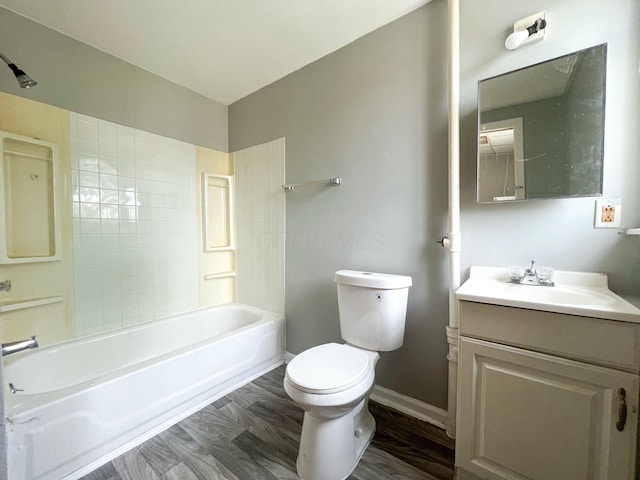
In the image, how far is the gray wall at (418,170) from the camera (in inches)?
39.2

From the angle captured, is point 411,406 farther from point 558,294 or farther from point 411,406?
point 558,294

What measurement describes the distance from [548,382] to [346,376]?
692 mm

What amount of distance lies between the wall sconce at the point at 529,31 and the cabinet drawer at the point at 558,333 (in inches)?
44.5

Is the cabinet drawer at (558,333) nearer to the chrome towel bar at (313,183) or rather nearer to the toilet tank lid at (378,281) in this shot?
the toilet tank lid at (378,281)

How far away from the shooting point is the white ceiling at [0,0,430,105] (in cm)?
137

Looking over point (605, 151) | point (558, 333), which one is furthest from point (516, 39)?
point (558, 333)

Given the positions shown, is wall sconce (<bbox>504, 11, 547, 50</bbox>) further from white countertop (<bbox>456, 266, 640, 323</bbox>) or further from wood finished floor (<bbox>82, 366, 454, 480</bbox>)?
wood finished floor (<bbox>82, 366, 454, 480</bbox>)

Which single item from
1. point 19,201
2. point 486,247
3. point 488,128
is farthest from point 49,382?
point 488,128

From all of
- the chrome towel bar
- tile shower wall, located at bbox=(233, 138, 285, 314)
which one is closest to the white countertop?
the chrome towel bar

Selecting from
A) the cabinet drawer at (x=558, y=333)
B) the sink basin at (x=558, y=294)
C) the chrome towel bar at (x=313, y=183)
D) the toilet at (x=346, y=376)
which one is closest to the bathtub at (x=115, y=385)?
the toilet at (x=346, y=376)

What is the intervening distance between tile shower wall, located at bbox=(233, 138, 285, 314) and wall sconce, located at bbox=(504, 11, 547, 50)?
1.46m

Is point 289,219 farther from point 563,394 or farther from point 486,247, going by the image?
point 563,394

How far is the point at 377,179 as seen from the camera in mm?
1565

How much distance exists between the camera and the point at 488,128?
47.1 inches
